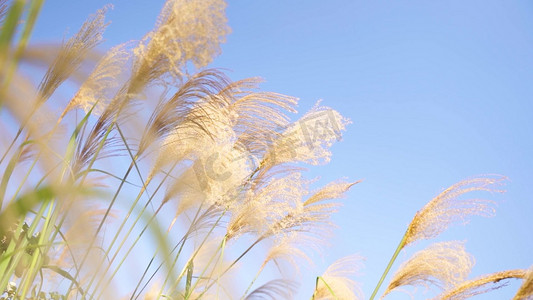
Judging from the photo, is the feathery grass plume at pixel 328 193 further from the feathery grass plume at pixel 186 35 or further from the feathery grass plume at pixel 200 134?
the feathery grass plume at pixel 186 35

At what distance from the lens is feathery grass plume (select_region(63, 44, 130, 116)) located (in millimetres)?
1800

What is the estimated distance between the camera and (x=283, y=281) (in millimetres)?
2676

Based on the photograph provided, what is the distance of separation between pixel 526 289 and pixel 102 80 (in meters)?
1.79

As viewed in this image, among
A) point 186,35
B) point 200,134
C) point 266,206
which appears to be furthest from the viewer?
point 266,206

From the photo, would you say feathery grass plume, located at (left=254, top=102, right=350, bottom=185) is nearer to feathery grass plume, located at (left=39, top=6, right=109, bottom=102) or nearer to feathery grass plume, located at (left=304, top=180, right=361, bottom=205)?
feathery grass plume, located at (left=304, top=180, right=361, bottom=205)

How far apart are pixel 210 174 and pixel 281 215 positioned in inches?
20.8

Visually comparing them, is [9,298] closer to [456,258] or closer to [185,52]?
[185,52]

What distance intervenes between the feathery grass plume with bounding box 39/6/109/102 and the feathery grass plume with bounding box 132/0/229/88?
49 cm

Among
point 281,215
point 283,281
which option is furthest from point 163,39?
point 283,281

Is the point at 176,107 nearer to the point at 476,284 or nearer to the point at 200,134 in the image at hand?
the point at 200,134

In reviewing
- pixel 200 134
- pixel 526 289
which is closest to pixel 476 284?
pixel 526 289

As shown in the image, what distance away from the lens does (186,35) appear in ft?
3.89

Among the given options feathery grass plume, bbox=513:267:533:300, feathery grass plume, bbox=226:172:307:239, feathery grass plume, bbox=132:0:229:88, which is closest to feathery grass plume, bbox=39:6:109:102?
feathery grass plume, bbox=132:0:229:88

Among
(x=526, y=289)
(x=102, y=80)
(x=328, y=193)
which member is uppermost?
(x=102, y=80)
